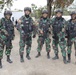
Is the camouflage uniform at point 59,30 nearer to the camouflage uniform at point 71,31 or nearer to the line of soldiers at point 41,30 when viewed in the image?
the line of soldiers at point 41,30

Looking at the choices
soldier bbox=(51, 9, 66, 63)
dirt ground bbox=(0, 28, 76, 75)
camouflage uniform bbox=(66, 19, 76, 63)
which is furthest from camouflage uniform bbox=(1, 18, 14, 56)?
camouflage uniform bbox=(66, 19, 76, 63)

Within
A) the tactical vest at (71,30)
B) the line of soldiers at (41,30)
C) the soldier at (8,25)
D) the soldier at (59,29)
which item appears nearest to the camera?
the soldier at (8,25)

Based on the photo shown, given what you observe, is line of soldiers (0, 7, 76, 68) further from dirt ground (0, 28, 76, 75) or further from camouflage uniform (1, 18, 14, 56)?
dirt ground (0, 28, 76, 75)

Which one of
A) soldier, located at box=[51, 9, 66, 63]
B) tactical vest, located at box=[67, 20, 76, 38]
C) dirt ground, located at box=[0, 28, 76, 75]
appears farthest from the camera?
soldier, located at box=[51, 9, 66, 63]

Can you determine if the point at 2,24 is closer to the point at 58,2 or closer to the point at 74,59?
the point at 74,59

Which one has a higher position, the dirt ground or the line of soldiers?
the line of soldiers

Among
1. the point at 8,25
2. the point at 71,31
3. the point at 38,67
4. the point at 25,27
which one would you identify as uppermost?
the point at 8,25

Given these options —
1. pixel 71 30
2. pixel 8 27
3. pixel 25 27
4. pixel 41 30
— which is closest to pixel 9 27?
pixel 8 27

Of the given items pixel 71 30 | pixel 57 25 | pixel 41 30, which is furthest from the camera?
pixel 41 30

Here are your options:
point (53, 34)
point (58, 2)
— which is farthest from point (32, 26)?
point (58, 2)

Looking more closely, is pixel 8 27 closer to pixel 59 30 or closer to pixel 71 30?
pixel 59 30

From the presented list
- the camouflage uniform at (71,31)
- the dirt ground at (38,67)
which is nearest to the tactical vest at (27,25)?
the dirt ground at (38,67)

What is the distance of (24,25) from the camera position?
7.24 metres

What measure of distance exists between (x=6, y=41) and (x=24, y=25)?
2.47 feet
